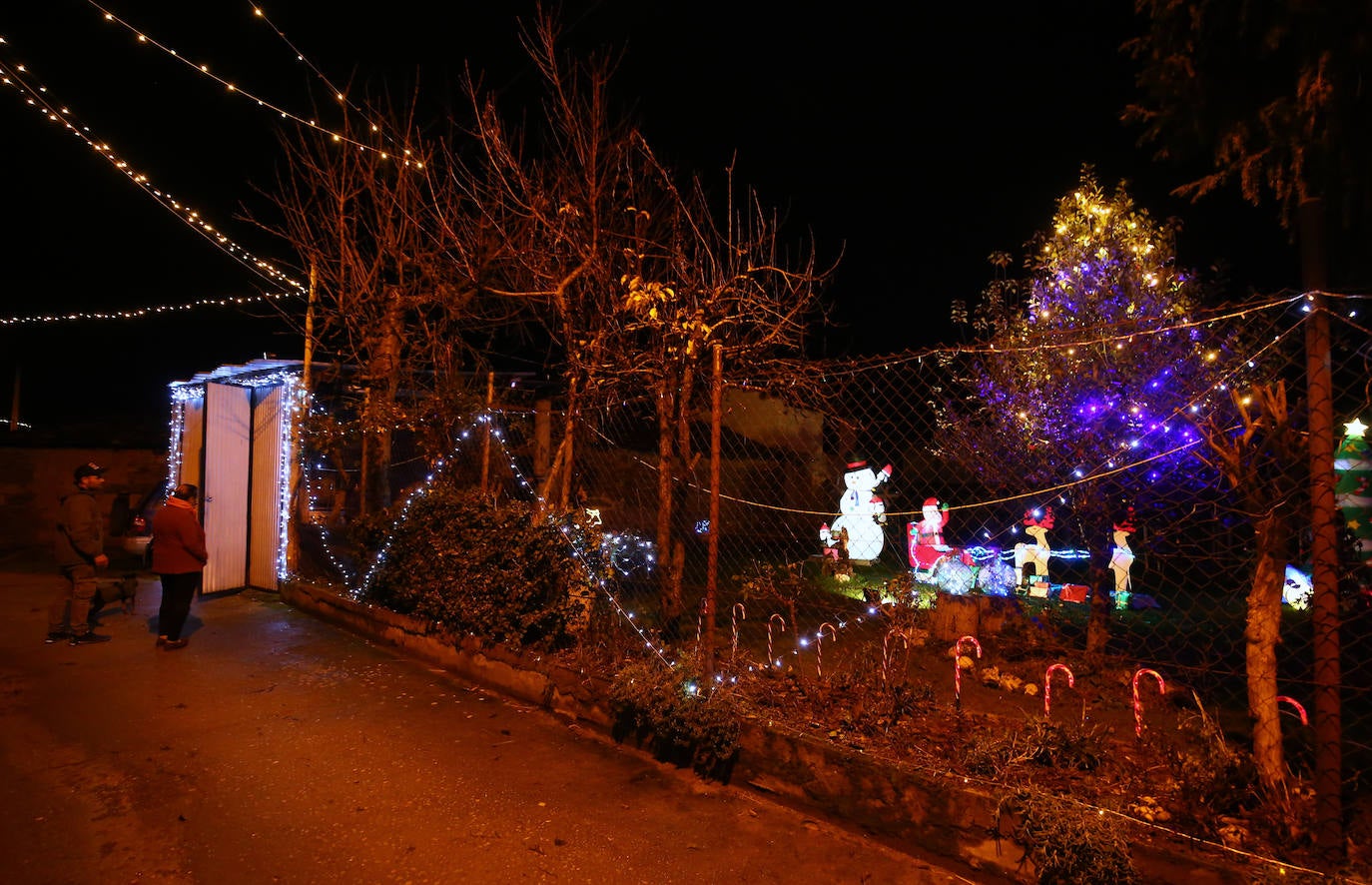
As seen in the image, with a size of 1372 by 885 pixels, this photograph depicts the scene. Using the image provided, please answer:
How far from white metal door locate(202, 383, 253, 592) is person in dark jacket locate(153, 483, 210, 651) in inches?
88.4

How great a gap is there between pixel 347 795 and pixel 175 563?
4.10 meters

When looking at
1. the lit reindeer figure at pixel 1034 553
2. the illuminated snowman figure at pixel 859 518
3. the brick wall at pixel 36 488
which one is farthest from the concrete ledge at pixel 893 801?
the brick wall at pixel 36 488

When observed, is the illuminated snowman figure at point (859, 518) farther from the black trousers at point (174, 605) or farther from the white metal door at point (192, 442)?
the white metal door at point (192, 442)

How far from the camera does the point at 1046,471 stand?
7074 millimetres

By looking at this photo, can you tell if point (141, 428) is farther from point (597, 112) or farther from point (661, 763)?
point (661, 763)

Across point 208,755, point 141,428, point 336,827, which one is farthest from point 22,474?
point 336,827

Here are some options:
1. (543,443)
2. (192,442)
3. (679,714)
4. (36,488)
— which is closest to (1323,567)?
(679,714)

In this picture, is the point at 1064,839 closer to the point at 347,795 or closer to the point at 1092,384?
the point at 347,795

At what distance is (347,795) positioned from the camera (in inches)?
162

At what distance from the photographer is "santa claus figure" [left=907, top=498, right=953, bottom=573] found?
10.1 metres

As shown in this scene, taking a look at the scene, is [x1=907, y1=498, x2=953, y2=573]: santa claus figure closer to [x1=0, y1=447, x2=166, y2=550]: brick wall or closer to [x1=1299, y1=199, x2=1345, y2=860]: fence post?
[x1=1299, y1=199, x2=1345, y2=860]: fence post

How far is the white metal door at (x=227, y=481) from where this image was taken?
9172 mm

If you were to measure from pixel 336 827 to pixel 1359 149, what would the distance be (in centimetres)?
546

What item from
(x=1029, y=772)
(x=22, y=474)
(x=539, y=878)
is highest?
(x=22, y=474)
